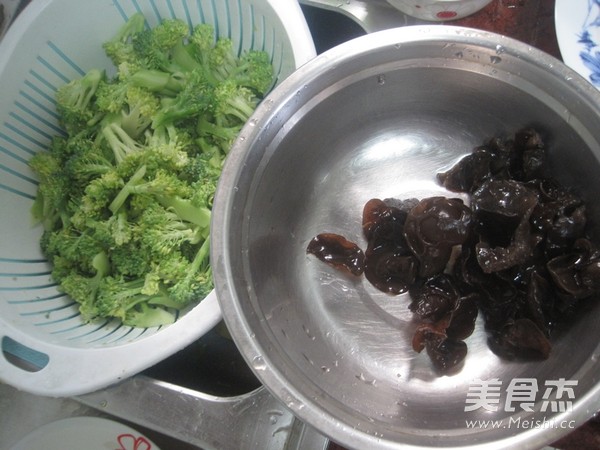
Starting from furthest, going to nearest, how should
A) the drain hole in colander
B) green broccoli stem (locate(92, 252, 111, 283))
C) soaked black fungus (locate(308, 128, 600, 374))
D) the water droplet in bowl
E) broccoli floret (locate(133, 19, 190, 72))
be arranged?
broccoli floret (locate(133, 19, 190, 72)) → green broccoli stem (locate(92, 252, 111, 283)) → the drain hole in colander → soaked black fungus (locate(308, 128, 600, 374)) → the water droplet in bowl

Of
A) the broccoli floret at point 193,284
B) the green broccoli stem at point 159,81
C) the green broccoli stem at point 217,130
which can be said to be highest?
the green broccoli stem at point 159,81

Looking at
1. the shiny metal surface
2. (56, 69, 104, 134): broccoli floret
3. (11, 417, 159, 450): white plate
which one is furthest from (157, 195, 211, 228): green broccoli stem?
the shiny metal surface

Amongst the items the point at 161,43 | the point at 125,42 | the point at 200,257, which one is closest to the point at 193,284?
the point at 200,257

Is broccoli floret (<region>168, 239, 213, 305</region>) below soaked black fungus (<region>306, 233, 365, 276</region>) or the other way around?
the other way around

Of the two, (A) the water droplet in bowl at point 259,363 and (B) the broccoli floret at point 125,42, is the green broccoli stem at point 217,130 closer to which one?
(B) the broccoli floret at point 125,42

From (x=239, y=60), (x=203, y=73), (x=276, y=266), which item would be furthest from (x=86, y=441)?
(x=239, y=60)

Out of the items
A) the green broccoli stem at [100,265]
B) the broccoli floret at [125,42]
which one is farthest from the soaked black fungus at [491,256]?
the broccoli floret at [125,42]

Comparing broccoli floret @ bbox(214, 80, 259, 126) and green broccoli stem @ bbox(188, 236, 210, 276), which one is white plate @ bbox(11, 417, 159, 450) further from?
broccoli floret @ bbox(214, 80, 259, 126)
